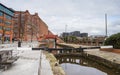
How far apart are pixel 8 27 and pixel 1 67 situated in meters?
61.6

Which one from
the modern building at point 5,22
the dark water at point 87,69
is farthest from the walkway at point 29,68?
the modern building at point 5,22

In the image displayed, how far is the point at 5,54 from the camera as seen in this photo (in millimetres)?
12531

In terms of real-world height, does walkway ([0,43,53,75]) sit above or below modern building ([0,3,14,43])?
below

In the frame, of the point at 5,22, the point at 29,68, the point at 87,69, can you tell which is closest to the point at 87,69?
the point at 87,69

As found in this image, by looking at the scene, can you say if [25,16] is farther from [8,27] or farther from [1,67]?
[1,67]

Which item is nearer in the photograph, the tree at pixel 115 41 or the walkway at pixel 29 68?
the walkway at pixel 29 68

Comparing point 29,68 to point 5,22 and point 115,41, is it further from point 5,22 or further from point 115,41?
point 5,22

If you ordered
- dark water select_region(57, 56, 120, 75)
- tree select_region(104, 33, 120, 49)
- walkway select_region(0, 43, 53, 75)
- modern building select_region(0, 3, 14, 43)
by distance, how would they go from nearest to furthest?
walkway select_region(0, 43, 53, 75) → dark water select_region(57, 56, 120, 75) → tree select_region(104, 33, 120, 49) → modern building select_region(0, 3, 14, 43)

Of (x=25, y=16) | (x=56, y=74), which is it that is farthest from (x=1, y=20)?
(x=56, y=74)

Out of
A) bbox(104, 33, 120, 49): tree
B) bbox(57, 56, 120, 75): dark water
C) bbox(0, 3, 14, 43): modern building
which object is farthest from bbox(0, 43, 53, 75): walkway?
bbox(0, 3, 14, 43): modern building

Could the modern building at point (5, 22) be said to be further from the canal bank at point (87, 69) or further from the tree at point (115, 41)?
the canal bank at point (87, 69)

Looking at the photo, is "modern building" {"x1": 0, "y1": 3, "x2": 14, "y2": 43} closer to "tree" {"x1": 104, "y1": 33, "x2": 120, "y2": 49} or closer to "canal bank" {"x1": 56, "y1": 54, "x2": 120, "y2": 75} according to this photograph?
"tree" {"x1": 104, "y1": 33, "x2": 120, "y2": 49}

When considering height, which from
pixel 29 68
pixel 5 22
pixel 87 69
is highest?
pixel 5 22

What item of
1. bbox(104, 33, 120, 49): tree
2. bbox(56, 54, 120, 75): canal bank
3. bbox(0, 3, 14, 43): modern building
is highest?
bbox(0, 3, 14, 43): modern building
